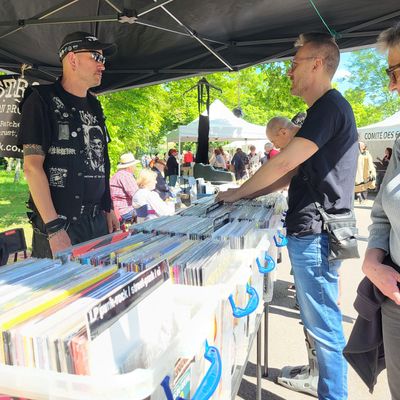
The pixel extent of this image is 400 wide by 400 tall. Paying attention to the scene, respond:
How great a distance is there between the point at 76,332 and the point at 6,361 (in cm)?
13

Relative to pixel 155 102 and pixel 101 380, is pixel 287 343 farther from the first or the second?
pixel 155 102

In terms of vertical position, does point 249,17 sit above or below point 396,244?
above

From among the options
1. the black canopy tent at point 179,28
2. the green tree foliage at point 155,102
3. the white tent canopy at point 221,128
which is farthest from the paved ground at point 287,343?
the white tent canopy at point 221,128

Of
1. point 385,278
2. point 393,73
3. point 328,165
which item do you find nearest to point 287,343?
point 328,165

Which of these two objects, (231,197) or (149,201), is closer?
(231,197)

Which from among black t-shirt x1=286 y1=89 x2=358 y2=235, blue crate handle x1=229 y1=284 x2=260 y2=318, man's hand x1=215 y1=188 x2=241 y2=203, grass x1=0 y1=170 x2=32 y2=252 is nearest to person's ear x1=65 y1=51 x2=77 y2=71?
man's hand x1=215 y1=188 x2=241 y2=203

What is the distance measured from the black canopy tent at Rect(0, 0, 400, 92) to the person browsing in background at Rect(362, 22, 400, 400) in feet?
4.83

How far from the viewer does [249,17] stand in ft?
10.3

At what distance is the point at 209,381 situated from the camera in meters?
0.81

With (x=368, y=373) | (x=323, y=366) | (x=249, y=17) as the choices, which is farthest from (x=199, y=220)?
(x=249, y=17)

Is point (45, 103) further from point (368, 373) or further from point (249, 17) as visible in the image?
point (368, 373)

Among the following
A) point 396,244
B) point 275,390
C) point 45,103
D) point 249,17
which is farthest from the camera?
point 249,17

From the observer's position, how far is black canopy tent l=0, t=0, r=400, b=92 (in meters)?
2.87

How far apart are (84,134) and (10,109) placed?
191cm
